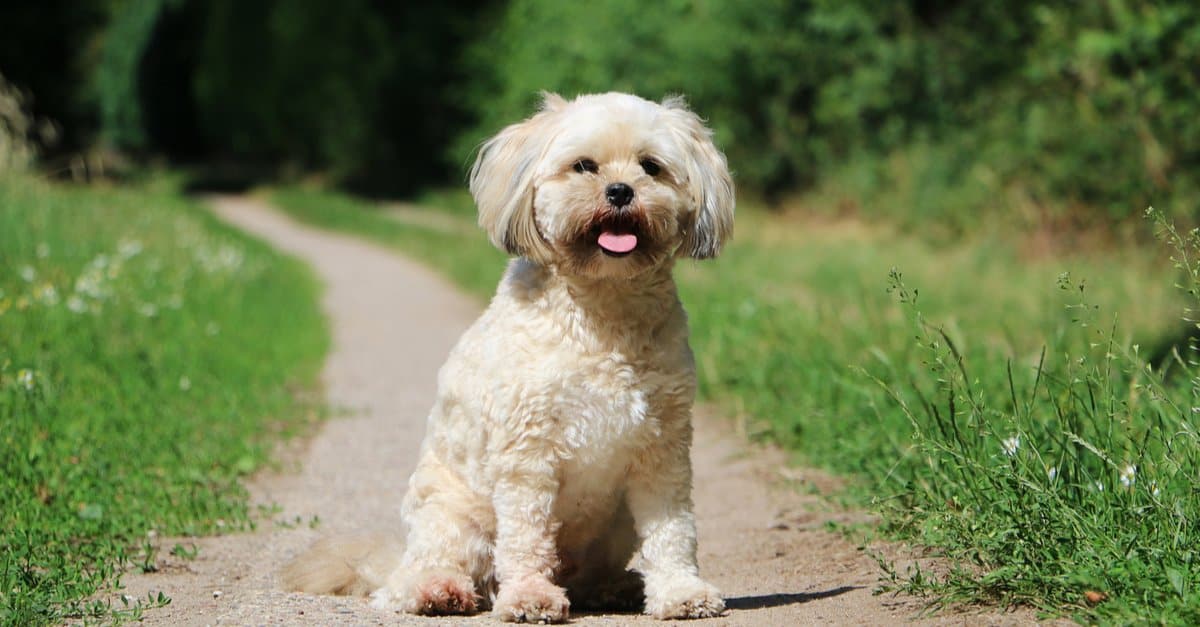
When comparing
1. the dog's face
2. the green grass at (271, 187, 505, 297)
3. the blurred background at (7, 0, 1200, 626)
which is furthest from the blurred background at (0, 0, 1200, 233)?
the green grass at (271, 187, 505, 297)

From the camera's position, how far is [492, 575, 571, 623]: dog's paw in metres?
4.11

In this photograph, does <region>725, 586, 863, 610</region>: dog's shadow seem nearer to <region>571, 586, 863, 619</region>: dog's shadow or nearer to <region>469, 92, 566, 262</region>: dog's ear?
<region>571, 586, 863, 619</region>: dog's shadow

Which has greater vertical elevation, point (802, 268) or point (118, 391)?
point (802, 268)

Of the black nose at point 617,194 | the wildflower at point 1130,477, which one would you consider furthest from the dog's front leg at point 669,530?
the wildflower at point 1130,477

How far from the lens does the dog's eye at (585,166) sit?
4.34 metres

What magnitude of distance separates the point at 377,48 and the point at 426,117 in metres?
1.96

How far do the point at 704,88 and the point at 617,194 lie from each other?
16200 mm

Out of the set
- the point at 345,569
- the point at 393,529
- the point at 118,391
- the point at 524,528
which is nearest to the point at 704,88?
the point at 118,391

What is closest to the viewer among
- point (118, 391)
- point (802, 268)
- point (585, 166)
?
point (585, 166)

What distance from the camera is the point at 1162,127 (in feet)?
42.7

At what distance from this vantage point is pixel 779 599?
15.2ft

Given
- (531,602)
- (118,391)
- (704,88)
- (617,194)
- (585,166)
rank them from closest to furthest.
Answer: (531,602) < (617,194) < (585,166) < (118,391) < (704,88)

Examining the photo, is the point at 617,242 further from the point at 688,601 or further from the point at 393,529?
the point at 393,529

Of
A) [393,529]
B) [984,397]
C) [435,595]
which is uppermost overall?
[984,397]
